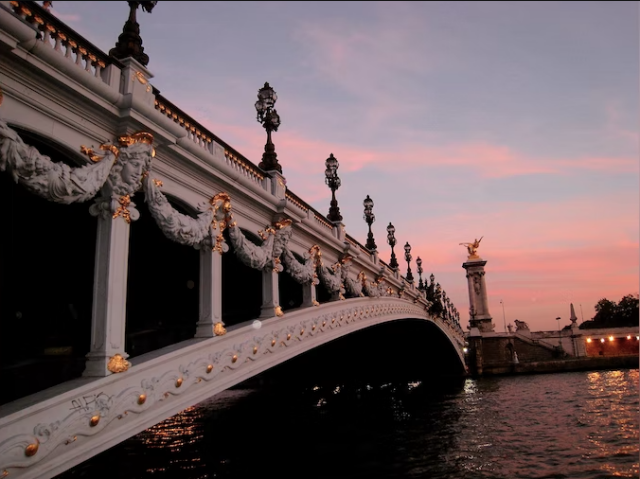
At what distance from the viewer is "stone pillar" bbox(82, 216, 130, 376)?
20.3 ft

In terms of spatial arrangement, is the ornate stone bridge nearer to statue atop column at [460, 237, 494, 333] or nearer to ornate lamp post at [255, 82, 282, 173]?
ornate lamp post at [255, 82, 282, 173]

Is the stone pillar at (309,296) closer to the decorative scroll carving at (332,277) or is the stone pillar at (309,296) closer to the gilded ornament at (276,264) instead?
the decorative scroll carving at (332,277)

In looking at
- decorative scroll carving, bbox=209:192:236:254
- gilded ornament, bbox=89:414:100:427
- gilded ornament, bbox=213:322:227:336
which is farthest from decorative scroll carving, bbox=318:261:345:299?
gilded ornament, bbox=89:414:100:427

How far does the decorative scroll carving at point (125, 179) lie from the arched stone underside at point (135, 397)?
84.7 inches

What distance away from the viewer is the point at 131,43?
7.57m

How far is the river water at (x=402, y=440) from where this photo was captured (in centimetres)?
1320

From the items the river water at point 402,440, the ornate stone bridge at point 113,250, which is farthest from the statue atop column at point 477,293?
the ornate stone bridge at point 113,250

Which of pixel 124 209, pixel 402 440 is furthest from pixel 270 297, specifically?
pixel 402 440

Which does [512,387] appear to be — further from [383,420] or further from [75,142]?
[75,142]

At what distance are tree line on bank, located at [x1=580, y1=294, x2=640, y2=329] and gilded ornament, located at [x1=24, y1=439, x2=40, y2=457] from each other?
10643 cm

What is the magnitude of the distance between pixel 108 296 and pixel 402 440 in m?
14.3

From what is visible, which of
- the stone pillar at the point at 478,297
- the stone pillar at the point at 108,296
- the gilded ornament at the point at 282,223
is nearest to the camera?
the stone pillar at the point at 108,296

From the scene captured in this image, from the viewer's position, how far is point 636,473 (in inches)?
454

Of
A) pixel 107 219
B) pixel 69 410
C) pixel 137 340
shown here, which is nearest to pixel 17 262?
pixel 107 219
